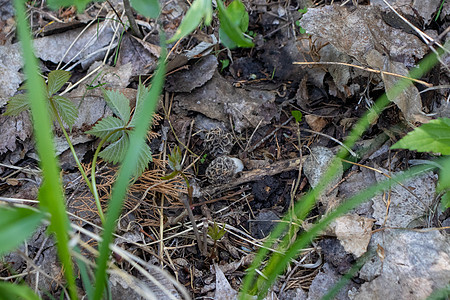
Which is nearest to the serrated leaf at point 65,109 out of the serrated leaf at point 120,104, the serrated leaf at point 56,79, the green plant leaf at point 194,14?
the serrated leaf at point 56,79

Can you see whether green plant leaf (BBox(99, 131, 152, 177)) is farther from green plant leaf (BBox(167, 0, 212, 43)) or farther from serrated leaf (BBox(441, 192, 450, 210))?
serrated leaf (BBox(441, 192, 450, 210))

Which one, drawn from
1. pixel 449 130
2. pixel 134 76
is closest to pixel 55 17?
pixel 134 76

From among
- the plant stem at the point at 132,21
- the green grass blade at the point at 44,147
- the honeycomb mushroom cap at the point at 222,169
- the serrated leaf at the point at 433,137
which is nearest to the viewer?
the green grass blade at the point at 44,147

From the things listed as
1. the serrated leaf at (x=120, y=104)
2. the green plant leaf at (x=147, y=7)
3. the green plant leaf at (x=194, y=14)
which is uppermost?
the green plant leaf at (x=147, y=7)

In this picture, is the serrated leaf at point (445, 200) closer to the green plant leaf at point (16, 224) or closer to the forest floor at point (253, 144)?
the forest floor at point (253, 144)

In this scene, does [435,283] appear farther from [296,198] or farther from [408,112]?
[408,112]

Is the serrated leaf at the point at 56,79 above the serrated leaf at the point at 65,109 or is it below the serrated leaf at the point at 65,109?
above

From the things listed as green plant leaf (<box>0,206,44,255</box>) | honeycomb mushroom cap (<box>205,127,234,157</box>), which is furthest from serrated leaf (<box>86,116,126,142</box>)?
green plant leaf (<box>0,206,44,255</box>)
